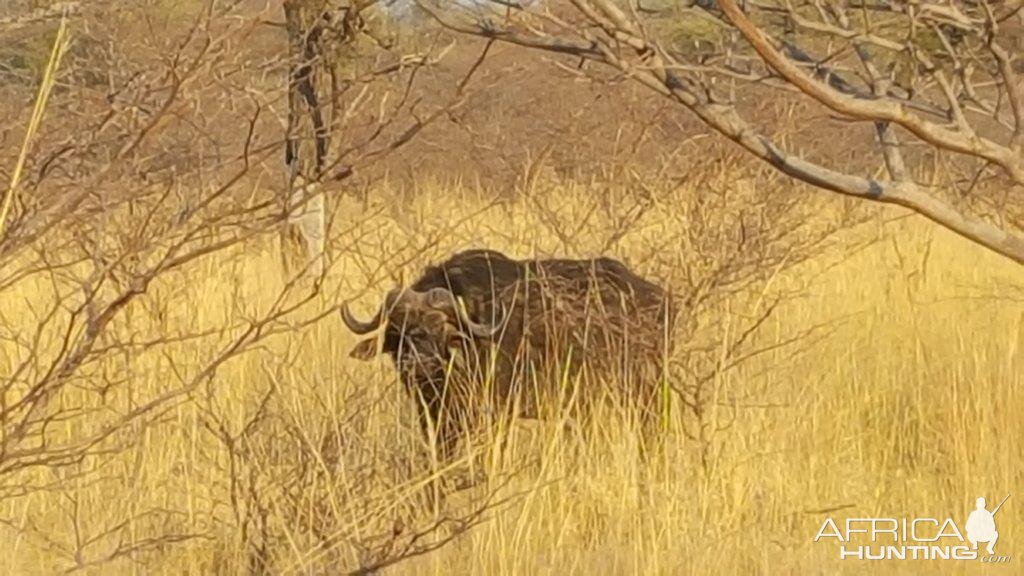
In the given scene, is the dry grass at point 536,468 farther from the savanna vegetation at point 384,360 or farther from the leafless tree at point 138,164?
the leafless tree at point 138,164

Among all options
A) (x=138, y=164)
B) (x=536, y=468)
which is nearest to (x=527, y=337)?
(x=536, y=468)

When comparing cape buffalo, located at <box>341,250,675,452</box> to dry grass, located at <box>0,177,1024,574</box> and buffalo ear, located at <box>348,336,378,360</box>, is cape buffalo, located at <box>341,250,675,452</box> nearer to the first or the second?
buffalo ear, located at <box>348,336,378,360</box>

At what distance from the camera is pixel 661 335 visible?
245 inches

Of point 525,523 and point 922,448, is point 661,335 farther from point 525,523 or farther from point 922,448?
point 525,523

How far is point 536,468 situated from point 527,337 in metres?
0.94

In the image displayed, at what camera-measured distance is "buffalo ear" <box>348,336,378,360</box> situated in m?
6.06

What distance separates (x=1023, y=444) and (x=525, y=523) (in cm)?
196

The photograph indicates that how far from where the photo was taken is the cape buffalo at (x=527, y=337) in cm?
596

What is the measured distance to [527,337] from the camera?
6.18 meters

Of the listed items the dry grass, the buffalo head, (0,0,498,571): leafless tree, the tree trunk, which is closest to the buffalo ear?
the buffalo head

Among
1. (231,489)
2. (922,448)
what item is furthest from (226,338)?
(922,448)

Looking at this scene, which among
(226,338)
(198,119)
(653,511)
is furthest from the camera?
(226,338)

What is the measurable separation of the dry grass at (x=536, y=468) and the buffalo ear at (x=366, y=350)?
10cm

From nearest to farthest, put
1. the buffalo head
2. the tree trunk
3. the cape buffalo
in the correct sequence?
1. the tree trunk
2. the cape buffalo
3. the buffalo head
